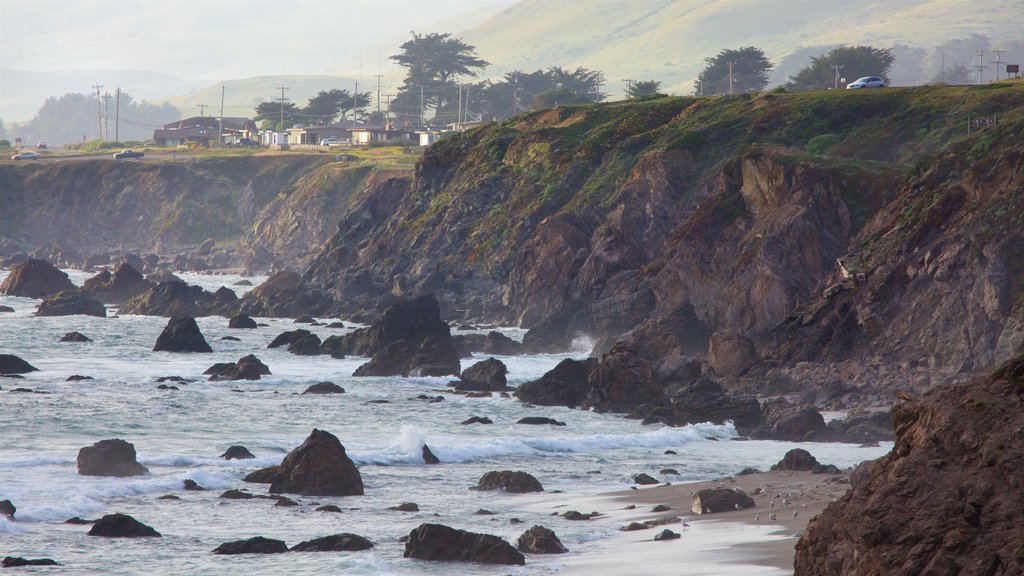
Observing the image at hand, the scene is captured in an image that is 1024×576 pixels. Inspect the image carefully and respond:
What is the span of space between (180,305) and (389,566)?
6324 centimetres

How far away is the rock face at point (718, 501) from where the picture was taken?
24453 mm

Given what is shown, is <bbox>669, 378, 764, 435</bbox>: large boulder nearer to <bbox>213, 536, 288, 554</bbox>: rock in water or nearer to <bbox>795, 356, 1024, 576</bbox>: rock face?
<bbox>213, 536, 288, 554</bbox>: rock in water

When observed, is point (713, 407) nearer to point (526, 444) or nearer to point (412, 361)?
point (526, 444)

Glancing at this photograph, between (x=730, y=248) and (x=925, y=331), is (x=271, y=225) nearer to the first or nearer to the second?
(x=730, y=248)

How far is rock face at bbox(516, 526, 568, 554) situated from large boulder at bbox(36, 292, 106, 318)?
61.8 meters

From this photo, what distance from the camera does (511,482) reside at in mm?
29062

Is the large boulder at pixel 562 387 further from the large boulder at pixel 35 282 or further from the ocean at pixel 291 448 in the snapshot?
the large boulder at pixel 35 282

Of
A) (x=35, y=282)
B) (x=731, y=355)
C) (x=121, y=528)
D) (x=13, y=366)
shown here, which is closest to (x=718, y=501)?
(x=121, y=528)

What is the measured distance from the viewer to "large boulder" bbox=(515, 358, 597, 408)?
4506 centimetres

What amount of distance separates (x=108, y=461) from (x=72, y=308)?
52.3 m

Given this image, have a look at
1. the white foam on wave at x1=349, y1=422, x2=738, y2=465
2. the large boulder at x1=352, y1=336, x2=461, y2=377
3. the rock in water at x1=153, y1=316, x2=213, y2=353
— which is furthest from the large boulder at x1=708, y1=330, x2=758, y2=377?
the rock in water at x1=153, y1=316, x2=213, y2=353

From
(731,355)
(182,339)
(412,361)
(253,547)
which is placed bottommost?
(182,339)

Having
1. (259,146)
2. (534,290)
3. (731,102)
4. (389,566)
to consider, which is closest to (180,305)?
(534,290)

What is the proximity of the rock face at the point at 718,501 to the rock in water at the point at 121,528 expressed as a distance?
10.1 metres
